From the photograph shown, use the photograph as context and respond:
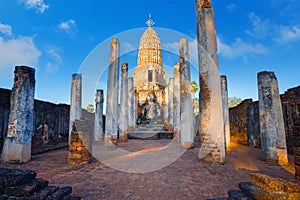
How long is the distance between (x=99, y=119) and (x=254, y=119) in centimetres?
1162

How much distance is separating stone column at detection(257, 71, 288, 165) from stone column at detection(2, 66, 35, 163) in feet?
30.0

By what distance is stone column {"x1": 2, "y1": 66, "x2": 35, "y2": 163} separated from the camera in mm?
6476

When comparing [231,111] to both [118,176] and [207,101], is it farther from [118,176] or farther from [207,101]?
[118,176]

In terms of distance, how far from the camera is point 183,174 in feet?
15.9

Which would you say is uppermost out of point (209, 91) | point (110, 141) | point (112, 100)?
point (112, 100)

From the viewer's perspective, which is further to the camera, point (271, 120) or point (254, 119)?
point (254, 119)

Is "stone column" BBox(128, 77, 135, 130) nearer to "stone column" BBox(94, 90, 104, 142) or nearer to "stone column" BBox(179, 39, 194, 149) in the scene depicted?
"stone column" BBox(94, 90, 104, 142)

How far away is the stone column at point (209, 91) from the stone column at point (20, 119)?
6704mm

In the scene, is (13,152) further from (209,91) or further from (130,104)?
(130,104)

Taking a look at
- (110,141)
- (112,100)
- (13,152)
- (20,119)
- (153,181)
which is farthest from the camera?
(112,100)

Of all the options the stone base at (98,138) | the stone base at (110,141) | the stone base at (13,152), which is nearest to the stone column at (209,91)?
the stone base at (110,141)

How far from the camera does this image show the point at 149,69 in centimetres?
3766

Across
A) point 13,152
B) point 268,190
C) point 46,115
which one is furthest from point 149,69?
point 268,190

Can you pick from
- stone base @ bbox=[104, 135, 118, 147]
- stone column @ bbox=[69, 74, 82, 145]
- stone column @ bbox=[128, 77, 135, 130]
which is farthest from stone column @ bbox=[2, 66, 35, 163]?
stone column @ bbox=[128, 77, 135, 130]
